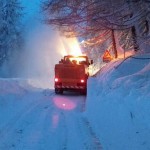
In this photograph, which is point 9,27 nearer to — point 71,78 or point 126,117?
point 71,78

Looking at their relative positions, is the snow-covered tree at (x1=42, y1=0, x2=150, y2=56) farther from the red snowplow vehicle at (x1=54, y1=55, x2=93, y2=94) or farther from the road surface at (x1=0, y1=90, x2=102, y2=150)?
the red snowplow vehicle at (x1=54, y1=55, x2=93, y2=94)

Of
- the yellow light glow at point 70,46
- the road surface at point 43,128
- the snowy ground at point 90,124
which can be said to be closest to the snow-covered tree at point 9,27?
the yellow light glow at point 70,46

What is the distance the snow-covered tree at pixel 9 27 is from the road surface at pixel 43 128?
37.2 metres

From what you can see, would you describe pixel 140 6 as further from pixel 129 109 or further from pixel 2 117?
pixel 2 117

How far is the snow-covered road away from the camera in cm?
999

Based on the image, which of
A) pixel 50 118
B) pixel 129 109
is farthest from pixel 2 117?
pixel 129 109

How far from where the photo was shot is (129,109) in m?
10.4

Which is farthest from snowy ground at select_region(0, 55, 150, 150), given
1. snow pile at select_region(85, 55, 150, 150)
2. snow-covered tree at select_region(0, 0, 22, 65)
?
snow-covered tree at select_region(0, 0, 22, 65)

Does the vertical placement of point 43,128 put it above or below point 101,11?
below

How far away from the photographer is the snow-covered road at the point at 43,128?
999 cm

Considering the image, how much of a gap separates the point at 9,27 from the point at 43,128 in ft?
148

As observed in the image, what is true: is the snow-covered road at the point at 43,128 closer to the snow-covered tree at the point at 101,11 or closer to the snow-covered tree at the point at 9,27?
the snow-covered tree at the point at 101,11

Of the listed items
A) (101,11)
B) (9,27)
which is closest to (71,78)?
(101,11)

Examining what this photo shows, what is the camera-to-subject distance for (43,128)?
1237 centimetres
